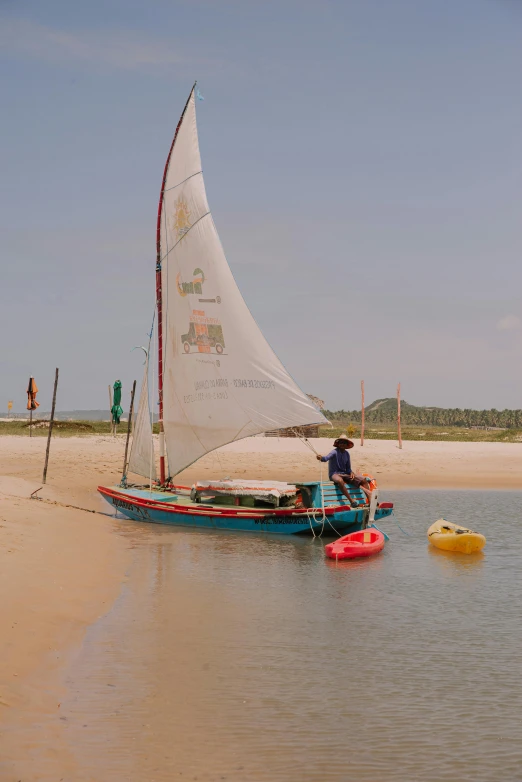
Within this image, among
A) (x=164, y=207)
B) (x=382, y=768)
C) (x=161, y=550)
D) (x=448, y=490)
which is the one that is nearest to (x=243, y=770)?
(x=382, y=768)

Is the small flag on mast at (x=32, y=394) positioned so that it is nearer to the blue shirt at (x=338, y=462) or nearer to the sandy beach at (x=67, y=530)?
the sandy beach at (x=67, y=530)

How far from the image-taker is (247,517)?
21656mm

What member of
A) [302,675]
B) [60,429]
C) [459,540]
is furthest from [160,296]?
[60,429]

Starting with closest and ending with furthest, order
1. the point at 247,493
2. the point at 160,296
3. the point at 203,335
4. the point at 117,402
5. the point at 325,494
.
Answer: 1. the point at 325,494
2. the point at 247,493
3. the point at 203,335
4. the point at 160,296
5. the point at 117,402

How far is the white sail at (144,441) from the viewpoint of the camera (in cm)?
2550

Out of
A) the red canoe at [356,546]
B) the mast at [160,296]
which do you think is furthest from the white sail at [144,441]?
the red canoe at [356,546]

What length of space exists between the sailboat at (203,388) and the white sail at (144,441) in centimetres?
4

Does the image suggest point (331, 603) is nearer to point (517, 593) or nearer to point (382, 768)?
point (517, 593)

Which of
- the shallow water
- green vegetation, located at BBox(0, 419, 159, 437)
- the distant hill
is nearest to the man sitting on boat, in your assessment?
the shallow water

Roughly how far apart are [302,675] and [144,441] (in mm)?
16392

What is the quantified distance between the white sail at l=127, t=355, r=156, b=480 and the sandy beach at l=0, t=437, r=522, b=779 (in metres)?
1.99

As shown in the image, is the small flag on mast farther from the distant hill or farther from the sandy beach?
the distant hill

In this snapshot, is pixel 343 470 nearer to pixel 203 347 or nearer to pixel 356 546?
pixel 356 546

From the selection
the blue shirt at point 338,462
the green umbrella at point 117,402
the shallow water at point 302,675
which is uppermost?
the green umbrella at point 117,402
